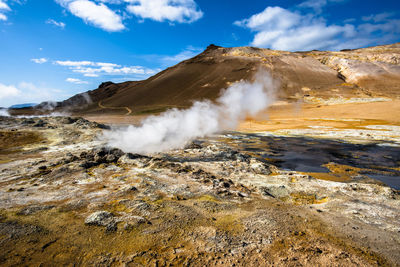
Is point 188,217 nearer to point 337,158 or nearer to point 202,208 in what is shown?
point 202,208

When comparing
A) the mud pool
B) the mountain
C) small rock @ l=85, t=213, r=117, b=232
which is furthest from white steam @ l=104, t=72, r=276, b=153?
small rock @ l=85, t=213, r=117, b=232

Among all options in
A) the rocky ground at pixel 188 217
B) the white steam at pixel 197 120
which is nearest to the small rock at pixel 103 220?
the rocky ground at pixel 188 217

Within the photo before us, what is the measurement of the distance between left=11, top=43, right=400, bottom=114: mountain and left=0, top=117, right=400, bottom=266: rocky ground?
228 feet

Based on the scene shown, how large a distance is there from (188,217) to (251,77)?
10237cm

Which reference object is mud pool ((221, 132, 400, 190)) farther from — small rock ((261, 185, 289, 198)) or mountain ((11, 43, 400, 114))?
mountain ((11, 43, 400, 114))

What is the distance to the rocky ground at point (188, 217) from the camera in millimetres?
5070

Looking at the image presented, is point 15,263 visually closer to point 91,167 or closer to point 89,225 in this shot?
point 89,225

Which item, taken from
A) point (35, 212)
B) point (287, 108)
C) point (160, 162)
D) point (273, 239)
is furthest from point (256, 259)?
point (287, 108)

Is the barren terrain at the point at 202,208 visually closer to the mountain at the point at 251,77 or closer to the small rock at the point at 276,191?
the small rock at the point at 276,191

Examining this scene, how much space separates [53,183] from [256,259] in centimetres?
935

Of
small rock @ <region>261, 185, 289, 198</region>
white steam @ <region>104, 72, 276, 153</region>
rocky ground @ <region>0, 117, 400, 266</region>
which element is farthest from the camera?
white steam @ <region>104, 72, 276, 153</region>

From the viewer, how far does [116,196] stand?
8.29 metres

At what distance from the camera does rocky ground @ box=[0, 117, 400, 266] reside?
5.07 meters

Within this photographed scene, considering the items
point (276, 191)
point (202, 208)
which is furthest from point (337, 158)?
point (202, 208)
